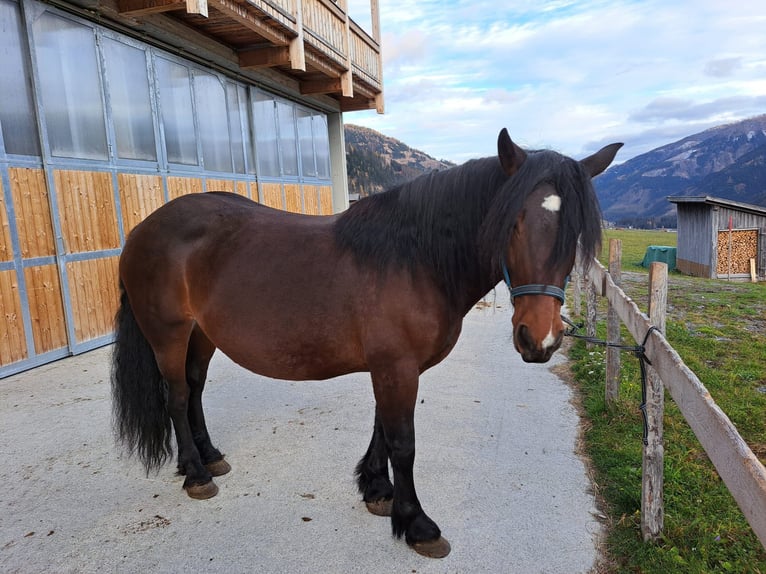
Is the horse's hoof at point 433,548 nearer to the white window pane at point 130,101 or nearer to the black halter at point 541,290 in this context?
the black halter at point 541,290

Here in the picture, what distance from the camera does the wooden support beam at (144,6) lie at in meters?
5.54

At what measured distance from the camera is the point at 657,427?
2254mm

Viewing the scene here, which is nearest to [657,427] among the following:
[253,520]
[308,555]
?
[308,555]

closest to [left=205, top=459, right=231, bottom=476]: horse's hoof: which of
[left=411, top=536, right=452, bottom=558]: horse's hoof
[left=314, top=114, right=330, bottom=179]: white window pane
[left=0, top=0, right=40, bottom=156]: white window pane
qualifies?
[left=411, top=536, right=452, bottom=558]: horse's hoof

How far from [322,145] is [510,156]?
34.7 feet

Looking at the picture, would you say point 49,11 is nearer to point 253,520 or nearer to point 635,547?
point 253,520

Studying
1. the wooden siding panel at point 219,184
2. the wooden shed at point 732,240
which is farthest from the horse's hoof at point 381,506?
the wooden shed at point 732,240

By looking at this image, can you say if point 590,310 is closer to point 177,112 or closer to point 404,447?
point 404,447

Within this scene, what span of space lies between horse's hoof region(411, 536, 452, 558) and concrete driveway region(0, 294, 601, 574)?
0.03m

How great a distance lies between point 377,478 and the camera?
2.65 metres

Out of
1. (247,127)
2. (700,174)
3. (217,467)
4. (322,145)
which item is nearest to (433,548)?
(217,467)

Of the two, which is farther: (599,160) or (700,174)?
(700,174)

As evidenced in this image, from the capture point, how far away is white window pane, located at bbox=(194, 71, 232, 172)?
7.56 m

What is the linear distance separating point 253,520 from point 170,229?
5.71 feet
